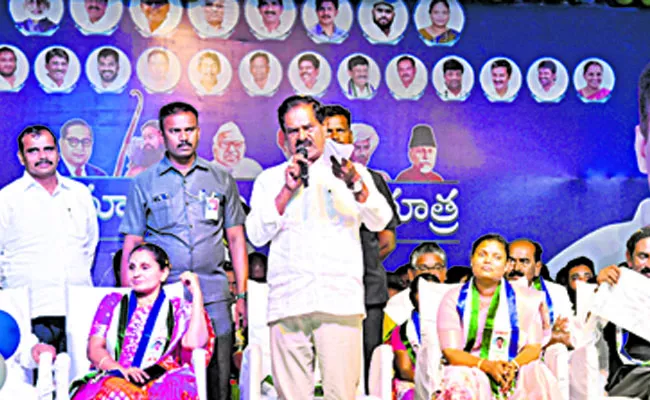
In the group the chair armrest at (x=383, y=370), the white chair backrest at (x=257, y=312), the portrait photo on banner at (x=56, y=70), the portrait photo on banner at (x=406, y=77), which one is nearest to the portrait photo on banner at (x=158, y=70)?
the portrait photo on banner at (x=56, y=70)

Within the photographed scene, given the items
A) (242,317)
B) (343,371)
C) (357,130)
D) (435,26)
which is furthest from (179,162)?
(435,26)

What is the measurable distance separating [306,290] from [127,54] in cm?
255

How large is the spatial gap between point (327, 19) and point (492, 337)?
2.60m

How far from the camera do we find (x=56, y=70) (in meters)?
5.89

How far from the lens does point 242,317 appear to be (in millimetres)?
4578

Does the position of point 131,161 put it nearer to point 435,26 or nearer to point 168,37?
point 168,37

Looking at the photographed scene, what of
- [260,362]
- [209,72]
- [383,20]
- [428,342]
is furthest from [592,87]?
[260,362]

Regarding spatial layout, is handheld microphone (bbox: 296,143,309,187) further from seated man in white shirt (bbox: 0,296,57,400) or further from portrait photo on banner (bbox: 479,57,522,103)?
portrait photo on banner (bbox: 479,57,522,103)

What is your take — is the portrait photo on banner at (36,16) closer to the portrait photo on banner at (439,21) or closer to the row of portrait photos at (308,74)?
the row of portrait photos at (308,74)

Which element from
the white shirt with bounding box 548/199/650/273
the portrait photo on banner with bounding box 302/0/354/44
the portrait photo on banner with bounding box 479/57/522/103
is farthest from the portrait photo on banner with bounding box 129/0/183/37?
the white shirt with bounding box 548/199/650/273

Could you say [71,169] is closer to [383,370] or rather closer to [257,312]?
[257,312]

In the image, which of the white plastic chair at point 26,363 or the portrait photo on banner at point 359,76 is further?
the portrait photo on banner at point 359,76

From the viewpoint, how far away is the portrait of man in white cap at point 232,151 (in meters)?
6.02

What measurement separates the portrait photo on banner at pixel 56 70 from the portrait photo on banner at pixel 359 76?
1.61 m
